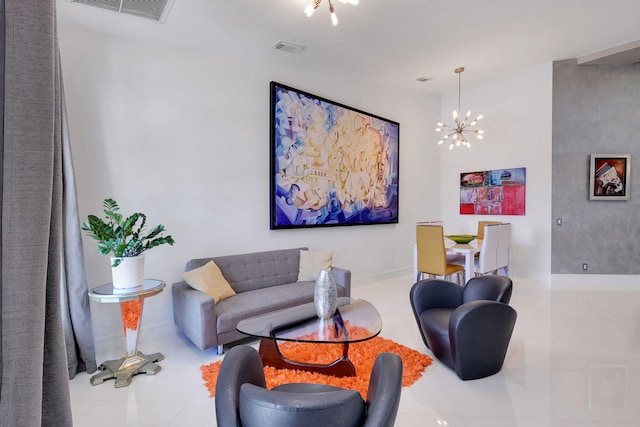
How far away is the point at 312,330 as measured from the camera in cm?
245

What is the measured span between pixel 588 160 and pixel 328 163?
14.1 ft

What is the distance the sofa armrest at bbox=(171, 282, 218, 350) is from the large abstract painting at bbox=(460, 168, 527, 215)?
17.4 feet

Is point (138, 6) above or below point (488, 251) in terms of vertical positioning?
above

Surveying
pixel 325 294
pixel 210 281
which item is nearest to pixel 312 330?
pixel 325 294

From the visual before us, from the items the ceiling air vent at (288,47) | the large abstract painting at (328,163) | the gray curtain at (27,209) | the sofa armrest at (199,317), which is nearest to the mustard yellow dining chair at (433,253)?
the large abstract painting at (328,163)

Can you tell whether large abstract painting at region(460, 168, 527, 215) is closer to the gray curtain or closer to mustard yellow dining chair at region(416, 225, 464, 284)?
mustard yellow dining chair at region(416, 225, 464, 284)

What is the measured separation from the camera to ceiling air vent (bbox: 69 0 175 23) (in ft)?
9.21

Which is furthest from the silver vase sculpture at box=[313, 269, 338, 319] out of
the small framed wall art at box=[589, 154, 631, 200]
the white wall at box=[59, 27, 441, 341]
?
the small framed wall art at box=[589, 154, 631, 200]

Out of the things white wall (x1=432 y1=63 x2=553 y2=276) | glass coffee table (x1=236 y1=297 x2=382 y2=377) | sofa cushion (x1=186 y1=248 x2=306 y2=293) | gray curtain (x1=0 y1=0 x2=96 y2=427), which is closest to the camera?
gray curtain (x1=0 y1=0 x2=96 y2=427)

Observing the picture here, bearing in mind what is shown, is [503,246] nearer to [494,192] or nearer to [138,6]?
[494,192]

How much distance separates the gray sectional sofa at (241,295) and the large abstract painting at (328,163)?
582 millimetres

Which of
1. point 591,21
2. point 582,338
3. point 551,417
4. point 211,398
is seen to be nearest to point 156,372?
point 211,398

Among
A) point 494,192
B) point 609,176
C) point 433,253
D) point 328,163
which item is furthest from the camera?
point 494,192

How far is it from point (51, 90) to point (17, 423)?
672 millimetres
